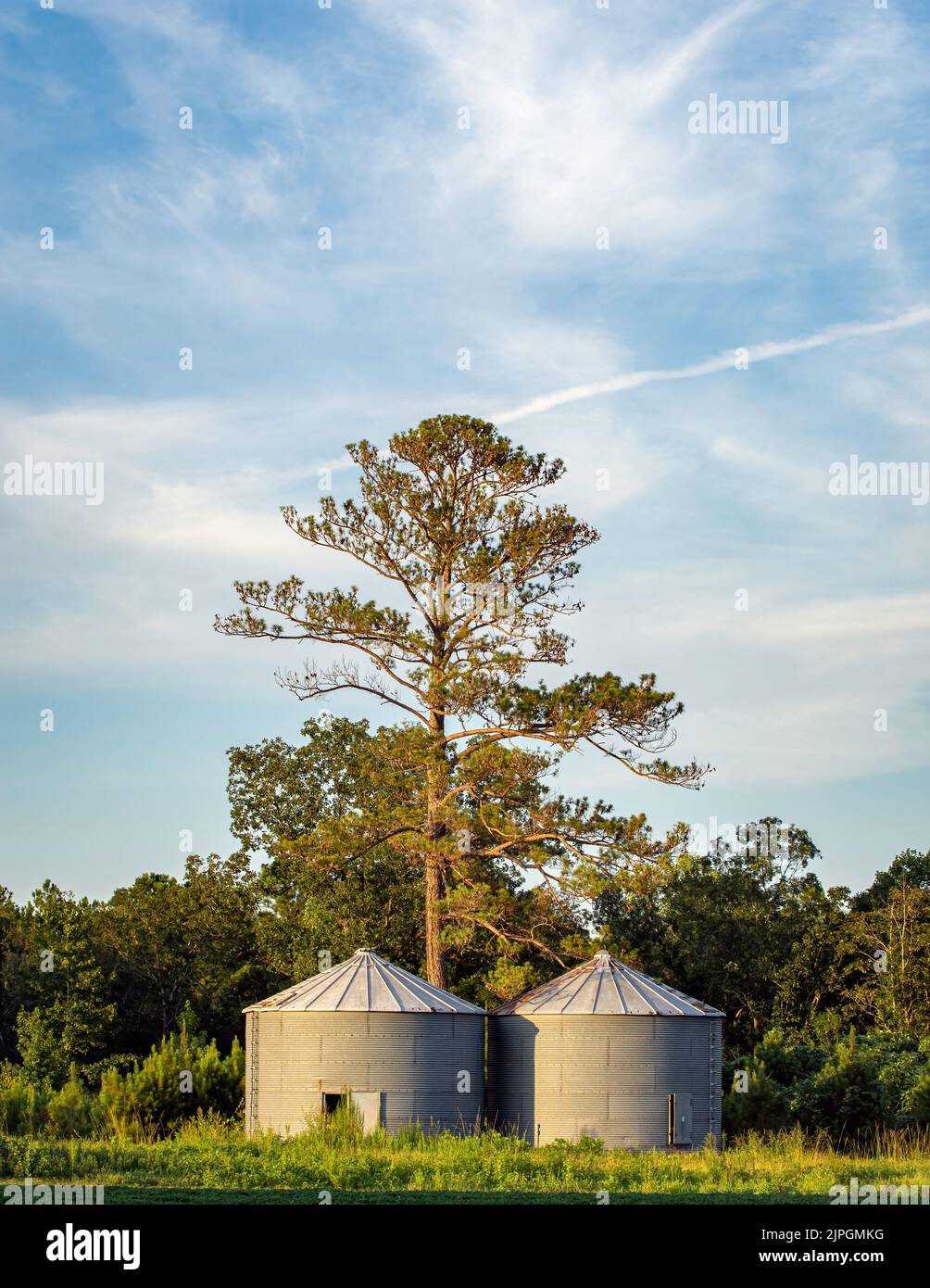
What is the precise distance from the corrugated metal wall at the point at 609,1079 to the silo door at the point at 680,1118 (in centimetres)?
10

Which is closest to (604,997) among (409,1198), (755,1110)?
(755,1110)

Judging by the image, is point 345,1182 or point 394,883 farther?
point 394,883

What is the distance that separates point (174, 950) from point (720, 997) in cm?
2307

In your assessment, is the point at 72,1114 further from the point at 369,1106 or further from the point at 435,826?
the point at 435,826

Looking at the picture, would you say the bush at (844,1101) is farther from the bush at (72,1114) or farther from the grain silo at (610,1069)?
the bush at (72,1114)

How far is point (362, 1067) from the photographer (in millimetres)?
33219

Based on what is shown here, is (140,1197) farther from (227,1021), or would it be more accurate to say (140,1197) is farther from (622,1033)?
(227,1021)

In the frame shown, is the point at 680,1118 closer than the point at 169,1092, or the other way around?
the point at 680,1118

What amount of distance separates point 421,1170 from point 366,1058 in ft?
28.0

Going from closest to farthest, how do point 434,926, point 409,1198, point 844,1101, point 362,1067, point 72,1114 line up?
point 409,1198
point 362,1067
point 72,1114
point 844,1101
point 434,926

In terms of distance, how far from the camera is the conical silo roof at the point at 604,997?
34844 mm

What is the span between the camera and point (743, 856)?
73188mm

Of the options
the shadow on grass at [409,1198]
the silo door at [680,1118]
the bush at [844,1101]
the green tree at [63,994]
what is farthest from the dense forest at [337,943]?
the shadow on grass at [409,1198]
